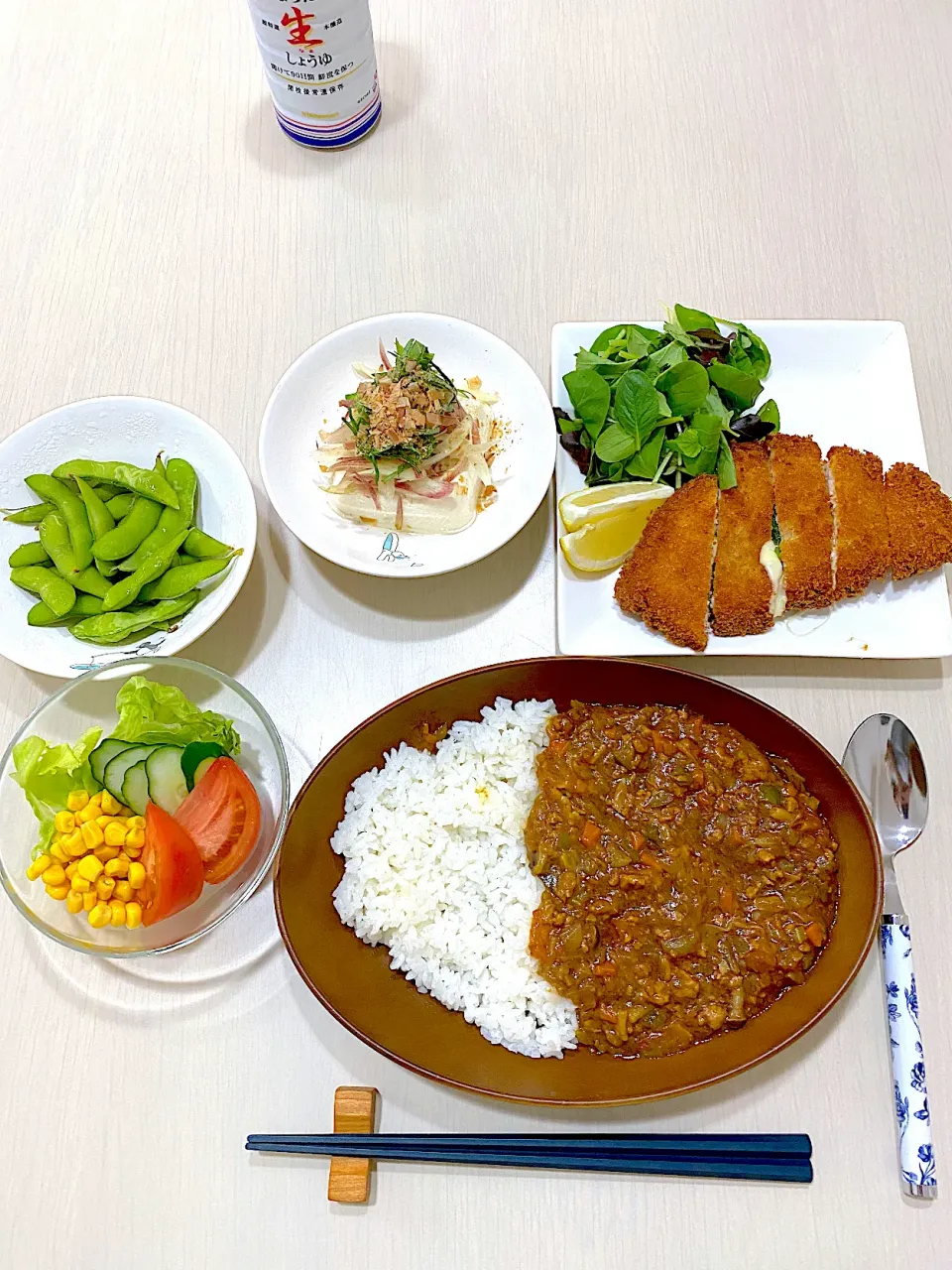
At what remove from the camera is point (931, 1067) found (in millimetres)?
1667

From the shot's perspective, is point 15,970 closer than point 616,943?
No

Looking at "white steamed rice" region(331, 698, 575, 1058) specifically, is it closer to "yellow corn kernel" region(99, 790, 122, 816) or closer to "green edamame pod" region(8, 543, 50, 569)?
"yellow corn kernel" region(99, 790, 122, 816)

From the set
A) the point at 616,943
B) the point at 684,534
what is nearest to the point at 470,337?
the point at 684,534

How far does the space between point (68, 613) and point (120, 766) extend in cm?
36

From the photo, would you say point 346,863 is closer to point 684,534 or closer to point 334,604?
point 334,604

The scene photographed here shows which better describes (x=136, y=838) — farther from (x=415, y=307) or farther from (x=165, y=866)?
(x=415, y=307)

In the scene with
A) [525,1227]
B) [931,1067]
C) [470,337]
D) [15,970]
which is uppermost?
[470,337]

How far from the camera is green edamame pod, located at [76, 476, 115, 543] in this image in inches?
72.5

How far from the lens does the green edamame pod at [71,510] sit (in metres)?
1.82

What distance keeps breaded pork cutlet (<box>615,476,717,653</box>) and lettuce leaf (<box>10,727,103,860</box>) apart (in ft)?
3.44

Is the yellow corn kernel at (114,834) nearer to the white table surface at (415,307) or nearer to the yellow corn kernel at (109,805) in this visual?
the yellow corn kernel at (109,805)

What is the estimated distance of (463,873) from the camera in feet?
5.55

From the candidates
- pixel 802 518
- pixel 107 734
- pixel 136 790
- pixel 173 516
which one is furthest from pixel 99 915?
pixel 802 518

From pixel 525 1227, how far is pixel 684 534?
1.29m
